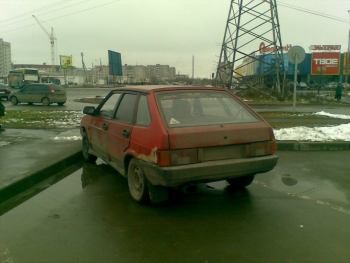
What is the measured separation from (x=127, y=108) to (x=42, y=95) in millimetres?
21399

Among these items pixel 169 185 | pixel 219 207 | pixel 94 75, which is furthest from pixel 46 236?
pixel 94 75

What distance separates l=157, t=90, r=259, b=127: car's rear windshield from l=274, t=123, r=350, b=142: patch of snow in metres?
4.19

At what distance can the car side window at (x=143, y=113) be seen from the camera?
4.97m

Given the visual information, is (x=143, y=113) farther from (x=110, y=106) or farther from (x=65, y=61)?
(x=65, y=61)

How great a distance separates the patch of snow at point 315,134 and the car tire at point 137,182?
5.03m

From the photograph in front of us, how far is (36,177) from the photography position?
6395 millimetres

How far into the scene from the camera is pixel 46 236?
163 inches

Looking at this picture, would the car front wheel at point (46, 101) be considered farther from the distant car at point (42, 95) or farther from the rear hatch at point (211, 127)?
the rear hatch at point (211, 127)

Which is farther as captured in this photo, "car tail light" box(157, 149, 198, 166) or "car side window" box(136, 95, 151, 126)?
"car side window" box(136, 95, 151, 126)

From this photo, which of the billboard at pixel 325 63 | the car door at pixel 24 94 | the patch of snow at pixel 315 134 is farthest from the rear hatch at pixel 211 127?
the billboard at pixel 325 63

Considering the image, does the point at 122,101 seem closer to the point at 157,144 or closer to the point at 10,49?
the point at 157,144

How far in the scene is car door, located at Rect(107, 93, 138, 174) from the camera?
5410 mm

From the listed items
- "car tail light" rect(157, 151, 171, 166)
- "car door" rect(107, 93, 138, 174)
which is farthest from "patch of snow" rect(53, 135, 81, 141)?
"car tail light" rect(157, 151, 171, 166)

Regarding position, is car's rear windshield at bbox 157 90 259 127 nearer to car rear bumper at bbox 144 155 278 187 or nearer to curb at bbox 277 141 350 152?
car rear bumper at bbox 144 155 278 187
